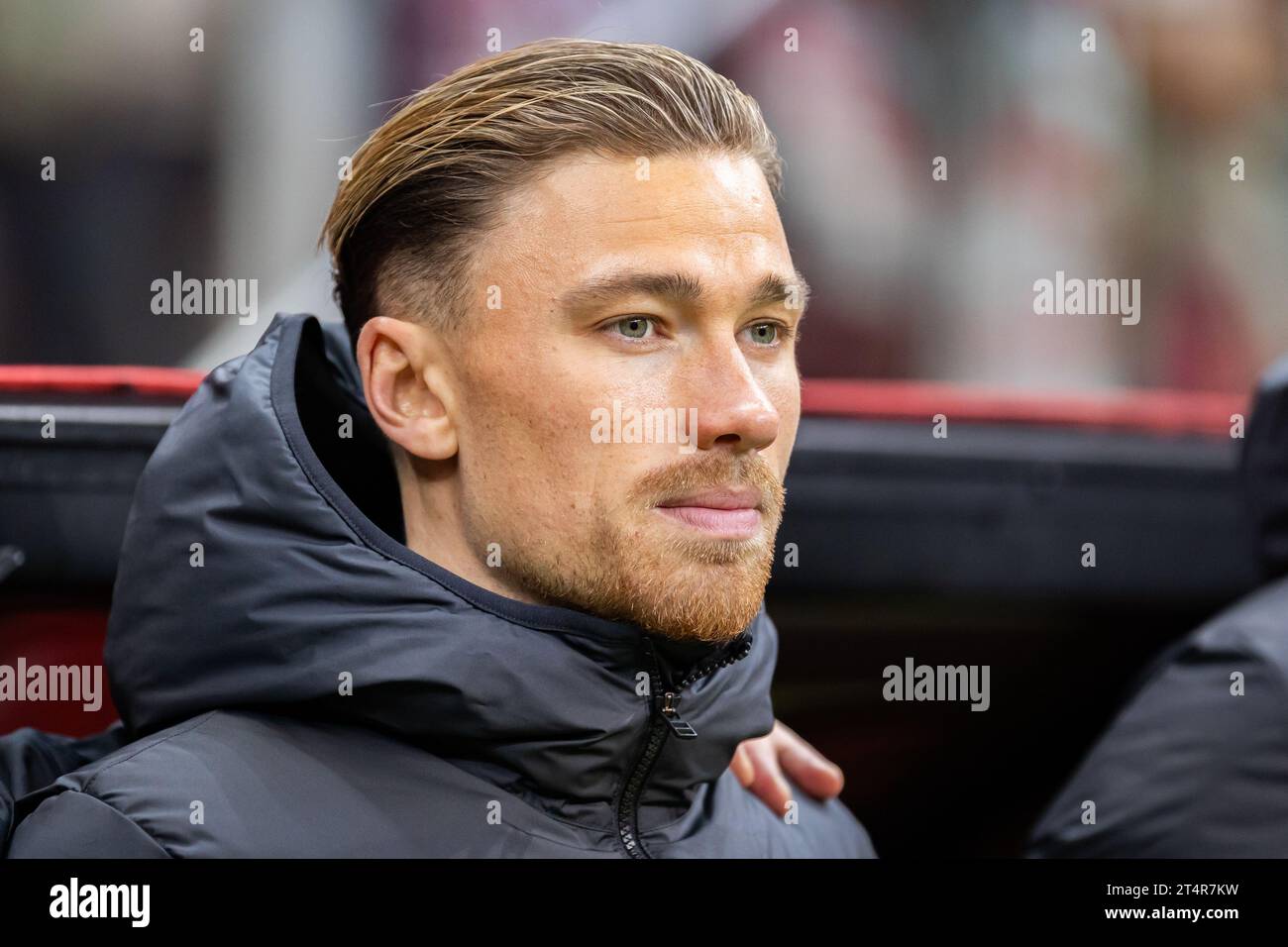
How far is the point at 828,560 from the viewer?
1.68m

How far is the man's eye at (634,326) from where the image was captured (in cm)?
109

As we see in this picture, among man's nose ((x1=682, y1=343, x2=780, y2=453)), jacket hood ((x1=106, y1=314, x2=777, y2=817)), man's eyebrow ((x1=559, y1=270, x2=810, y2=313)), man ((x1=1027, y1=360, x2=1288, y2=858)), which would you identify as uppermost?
man's eyebrow ((x1=559, y1=270, x2=810, y2=313))

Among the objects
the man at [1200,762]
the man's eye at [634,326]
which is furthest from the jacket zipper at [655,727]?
the man at [1200,762]

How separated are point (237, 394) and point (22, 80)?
0.97 meters

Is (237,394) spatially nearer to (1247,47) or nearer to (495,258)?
(495,258)

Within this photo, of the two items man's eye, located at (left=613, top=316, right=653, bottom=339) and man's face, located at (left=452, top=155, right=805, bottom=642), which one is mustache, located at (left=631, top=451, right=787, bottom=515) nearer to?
man's face, located at (left=452, top=155, right=805, bottom=642)

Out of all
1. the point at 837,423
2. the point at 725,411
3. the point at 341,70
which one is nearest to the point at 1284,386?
the point at 837,423

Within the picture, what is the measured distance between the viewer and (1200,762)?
147 centimetres

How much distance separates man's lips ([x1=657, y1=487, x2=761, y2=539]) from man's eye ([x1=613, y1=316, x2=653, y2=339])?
0.47ft

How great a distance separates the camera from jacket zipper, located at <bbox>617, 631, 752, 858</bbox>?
1093 mm
